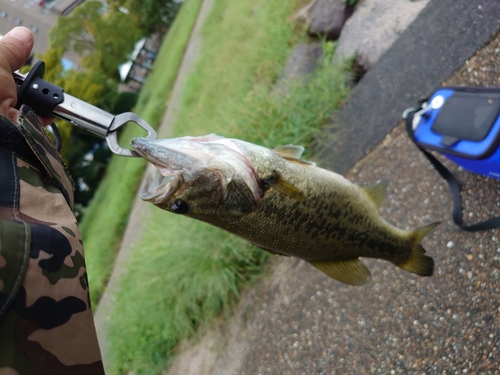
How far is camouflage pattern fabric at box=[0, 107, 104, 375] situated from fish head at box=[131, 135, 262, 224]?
0.44 metres

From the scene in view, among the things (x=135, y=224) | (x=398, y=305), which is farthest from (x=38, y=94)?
(x=135, y=224)

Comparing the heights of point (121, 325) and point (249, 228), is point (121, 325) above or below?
below

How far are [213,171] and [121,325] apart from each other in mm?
4705

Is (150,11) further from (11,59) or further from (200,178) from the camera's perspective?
(200,178)

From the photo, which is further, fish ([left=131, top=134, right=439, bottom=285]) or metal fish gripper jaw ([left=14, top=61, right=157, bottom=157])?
metal fish gripper jaw ([left=14, top=61, right=157, bottom=157])

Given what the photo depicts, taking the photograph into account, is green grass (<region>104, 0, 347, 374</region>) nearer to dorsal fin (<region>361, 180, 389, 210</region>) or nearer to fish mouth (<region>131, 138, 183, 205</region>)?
dorsal fin (<region>361, 180, 389, 210</region>)

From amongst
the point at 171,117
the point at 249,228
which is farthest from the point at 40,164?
the point at 171,117

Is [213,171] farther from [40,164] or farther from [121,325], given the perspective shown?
[121,325]

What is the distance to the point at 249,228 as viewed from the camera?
1905 mm

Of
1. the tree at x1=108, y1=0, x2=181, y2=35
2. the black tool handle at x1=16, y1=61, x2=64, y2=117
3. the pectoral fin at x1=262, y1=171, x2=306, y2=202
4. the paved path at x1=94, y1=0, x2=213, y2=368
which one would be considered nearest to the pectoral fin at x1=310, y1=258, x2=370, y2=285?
the pectoral fin at x1=262, y1=171, x2=306, y2=202

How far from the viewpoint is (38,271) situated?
4.77 ft

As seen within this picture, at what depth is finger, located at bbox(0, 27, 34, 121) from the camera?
187 centimetres

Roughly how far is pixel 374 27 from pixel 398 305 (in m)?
3.13

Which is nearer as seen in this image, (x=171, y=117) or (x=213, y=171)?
(x=213, y=171)
